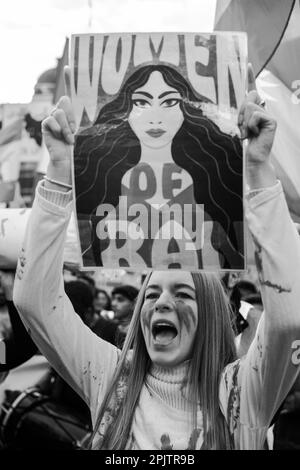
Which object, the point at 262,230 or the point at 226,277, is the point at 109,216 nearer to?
the point at 262,230

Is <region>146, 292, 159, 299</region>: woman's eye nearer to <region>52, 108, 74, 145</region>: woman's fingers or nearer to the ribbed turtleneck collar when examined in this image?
the ribbed turtleneck collar

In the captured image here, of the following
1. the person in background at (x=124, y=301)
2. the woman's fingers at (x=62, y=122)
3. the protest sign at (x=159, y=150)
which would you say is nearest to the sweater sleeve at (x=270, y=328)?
the protest sign at (x=159, y=150)

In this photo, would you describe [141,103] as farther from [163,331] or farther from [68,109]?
[163,331]

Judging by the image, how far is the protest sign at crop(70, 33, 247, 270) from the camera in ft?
8.03

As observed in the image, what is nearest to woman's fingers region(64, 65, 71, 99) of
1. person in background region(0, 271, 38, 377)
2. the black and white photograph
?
the black and white photograph

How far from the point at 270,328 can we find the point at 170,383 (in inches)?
14.1

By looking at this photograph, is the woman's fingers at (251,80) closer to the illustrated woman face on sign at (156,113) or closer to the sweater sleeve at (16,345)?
the illustrated woman face on sign at (156,113)

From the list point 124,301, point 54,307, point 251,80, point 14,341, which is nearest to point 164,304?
point 54,307

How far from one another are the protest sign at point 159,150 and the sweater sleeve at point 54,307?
8 cm


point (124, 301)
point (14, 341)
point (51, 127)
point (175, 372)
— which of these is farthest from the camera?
point (124, 301)

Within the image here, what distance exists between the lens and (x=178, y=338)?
2527 millimetres
